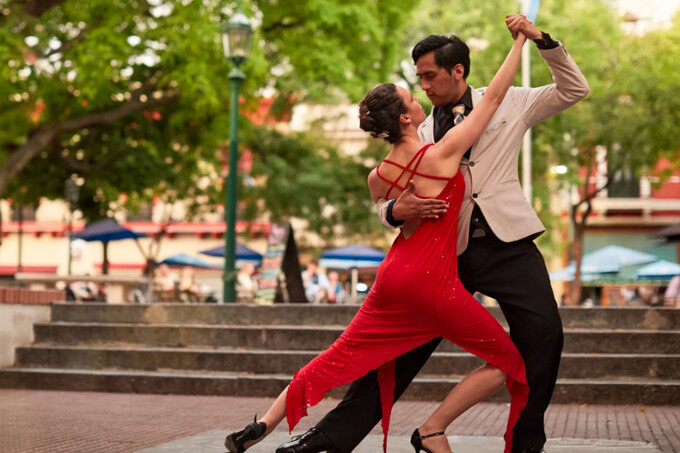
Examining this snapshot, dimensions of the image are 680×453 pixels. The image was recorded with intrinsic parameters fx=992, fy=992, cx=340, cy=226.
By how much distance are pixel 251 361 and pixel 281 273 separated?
4468mm

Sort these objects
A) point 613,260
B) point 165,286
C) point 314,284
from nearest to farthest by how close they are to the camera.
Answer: point 314,284 < point 165,286 < point 613,260

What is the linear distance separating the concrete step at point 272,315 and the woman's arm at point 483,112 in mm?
5772

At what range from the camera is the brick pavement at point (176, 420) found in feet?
20.9

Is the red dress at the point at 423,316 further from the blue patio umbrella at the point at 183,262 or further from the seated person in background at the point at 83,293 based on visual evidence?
the blue patio umbrella at the point at 183,262

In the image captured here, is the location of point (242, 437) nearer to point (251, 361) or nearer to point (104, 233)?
point (251, 361)

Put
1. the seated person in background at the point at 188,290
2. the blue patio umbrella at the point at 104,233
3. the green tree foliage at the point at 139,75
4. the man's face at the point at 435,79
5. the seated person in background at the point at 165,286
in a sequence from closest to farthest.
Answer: the man's face at the point at 435,79, the green tree foliage at the point at 139,75, the seated person in background at the point at 188,290, the seated person in background at the point at 165,286, the blue patio umbrella at the point at 104,233

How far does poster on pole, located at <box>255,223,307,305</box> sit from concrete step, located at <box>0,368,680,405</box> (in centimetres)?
389

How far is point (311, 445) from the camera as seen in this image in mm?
4609

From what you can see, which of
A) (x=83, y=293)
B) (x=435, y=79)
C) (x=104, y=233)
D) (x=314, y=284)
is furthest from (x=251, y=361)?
(x=104, y=233)

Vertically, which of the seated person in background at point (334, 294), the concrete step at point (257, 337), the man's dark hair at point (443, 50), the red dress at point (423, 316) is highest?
the man's dark hair at point (443, 50)

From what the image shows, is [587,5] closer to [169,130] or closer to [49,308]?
[169,130]

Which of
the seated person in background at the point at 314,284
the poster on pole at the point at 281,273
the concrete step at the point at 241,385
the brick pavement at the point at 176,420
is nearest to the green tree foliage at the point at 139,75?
the seated person in background at the point at 314,284

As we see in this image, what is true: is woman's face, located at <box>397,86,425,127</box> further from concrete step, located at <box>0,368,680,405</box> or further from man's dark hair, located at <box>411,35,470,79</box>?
concrete step, located at <box>0,368,680,405</box>

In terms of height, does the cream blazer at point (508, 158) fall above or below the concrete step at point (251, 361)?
above
